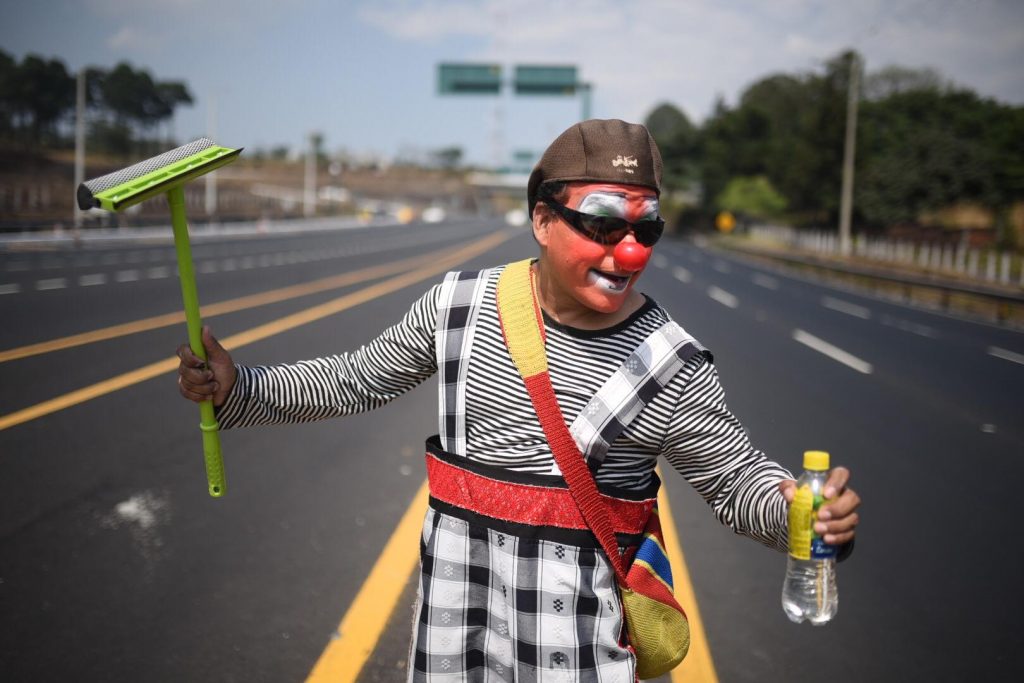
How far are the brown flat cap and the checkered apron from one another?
34 cm

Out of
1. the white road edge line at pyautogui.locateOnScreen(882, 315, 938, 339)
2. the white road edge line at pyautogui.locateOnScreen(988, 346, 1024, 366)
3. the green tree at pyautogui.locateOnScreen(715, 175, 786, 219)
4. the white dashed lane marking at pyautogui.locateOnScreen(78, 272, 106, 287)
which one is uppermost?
the green tree at pyautogui.locateOnScreen(715, 175, 786, 219)

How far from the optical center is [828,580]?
82.7 inches

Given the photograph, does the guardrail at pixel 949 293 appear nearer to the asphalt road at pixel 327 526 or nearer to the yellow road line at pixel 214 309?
the asphalt road at pixel 327 526

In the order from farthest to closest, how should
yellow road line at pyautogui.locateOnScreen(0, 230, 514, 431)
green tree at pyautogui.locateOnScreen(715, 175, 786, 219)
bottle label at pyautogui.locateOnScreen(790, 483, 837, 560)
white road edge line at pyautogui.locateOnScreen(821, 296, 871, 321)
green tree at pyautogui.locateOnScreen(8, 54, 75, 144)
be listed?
1. green tree at pyautogui.locateOnScreen(715, 175, 786, 219)
2. white road edge line at pyautogui.locateOnScreen(821, 296, 871, 321)
3. green tree at pyautogui.locateOnScreen(8, 54, 75, 144)
4. yellow road line at pyautogui.locateOnScreen(0, 230, 514, 431)
5. bottle label at pyautogui.locateOnScreen(790, 483, 837, 560)

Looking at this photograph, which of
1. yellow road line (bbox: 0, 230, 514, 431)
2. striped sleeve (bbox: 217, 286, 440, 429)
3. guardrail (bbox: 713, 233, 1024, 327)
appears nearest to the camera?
striped sleeve (bbox: 217, 286, 440, 429)

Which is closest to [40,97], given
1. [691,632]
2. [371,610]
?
[371,610]

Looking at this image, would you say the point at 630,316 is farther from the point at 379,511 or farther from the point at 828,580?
the point at 379,511

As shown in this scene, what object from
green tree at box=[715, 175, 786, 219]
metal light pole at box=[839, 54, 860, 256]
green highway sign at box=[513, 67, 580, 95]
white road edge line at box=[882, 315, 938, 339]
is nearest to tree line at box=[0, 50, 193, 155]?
white road edge line at box=[882, 315, 938, 339]

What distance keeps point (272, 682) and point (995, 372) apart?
11.6 metres

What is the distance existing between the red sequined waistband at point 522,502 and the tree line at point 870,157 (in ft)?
133

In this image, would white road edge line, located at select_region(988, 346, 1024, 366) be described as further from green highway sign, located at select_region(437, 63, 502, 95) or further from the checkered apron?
green highway sign, located at select_region(437, 63, 502, 95)

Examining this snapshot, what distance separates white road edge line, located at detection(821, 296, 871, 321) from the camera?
20.5 m

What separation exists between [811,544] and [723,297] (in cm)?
2161

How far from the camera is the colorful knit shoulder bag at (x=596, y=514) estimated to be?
205 centimetres
